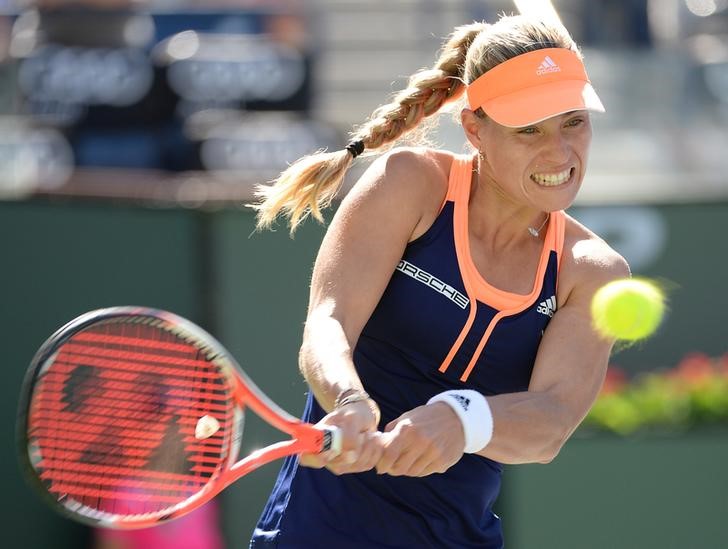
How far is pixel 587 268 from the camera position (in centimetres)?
297

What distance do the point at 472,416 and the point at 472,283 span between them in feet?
1.22

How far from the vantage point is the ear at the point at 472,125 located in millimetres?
2994

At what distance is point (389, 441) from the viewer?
8.39 feet

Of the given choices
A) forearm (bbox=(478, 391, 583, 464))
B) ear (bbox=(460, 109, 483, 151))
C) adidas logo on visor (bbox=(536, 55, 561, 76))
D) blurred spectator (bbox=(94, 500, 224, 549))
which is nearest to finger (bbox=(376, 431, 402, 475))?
forearm (bbox=(478, 391, 583, 464))

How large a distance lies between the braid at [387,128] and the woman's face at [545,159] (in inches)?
10.8

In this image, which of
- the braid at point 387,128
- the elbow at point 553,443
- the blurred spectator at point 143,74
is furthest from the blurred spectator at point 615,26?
the elbow at point 553,443

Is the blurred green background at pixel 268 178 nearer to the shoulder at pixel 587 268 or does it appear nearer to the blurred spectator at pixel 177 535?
the blurred spectator at pixel 177 535

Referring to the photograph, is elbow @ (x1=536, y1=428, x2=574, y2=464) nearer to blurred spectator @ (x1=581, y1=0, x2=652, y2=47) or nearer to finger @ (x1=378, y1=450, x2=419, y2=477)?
finger @ (x1=378, y1=450, x2=419, y2=477)

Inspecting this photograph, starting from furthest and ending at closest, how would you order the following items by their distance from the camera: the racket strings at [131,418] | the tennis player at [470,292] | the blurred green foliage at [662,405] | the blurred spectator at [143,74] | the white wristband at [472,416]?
the blurred spectator at [143,74], the blurred green foliage at [662,405], the tennis player at [470,292], the racket strings at [131,418], the white wristband at [472,416]

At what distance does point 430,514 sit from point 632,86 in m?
6.89

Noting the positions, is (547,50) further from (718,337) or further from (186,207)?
(718,337)

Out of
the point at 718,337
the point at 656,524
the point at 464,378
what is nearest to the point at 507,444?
the point at 464,378

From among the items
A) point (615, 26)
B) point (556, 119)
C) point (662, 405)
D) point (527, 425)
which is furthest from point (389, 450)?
point (615, 26)

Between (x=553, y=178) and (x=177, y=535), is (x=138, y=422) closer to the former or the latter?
(x=553, y=178)
